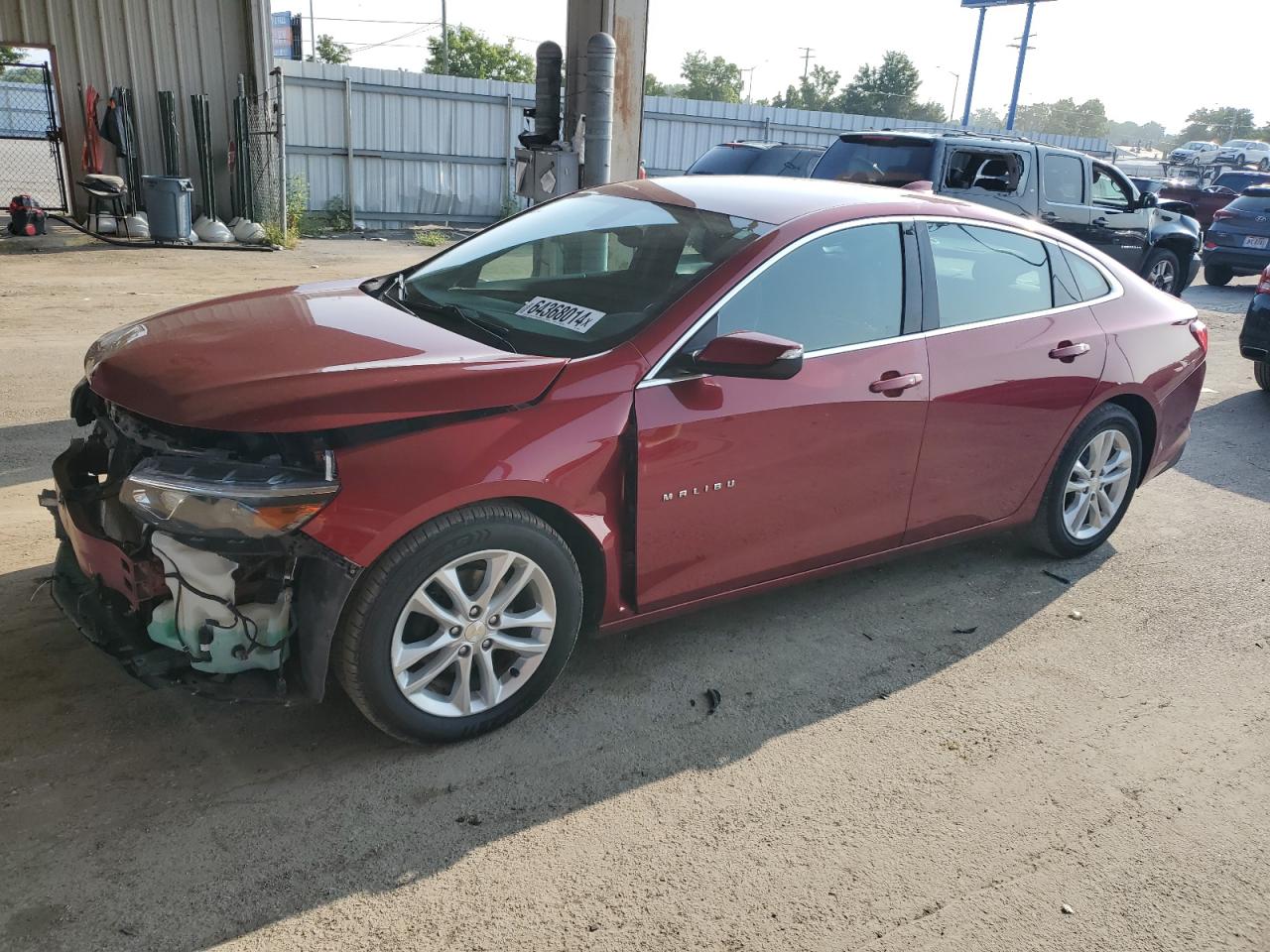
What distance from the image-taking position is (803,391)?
359 centimetres

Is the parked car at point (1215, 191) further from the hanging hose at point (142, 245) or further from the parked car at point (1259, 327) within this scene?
the hanging hose at point (142, 245)

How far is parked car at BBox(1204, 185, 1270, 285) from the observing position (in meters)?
14.8

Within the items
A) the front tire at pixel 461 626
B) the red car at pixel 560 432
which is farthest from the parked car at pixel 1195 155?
the front tire at pixel 461 626

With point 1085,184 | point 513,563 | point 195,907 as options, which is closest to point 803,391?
point 513,563

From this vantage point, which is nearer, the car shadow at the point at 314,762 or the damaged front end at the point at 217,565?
the car shadow at the point at 314,762

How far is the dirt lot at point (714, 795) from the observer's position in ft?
8.39

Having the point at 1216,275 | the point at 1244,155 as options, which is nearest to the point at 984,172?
the point at 1216,275

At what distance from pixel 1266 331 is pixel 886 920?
766 cm

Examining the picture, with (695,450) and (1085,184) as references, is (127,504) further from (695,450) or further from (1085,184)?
(1085,184)

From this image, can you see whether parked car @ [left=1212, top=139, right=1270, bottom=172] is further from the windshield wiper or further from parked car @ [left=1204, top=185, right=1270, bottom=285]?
the windshield wiper

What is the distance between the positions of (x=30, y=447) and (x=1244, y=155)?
4797 centimetres

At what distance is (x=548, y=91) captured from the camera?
322 inches

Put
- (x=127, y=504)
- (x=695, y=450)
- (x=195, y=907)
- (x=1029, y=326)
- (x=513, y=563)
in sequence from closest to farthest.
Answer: (x=195, y=907)
(x=127, y=504)
(x=513, y=563)
(x=695, y=450)
(x=1029, y=326)

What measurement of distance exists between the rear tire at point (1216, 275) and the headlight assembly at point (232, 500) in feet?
54.7
